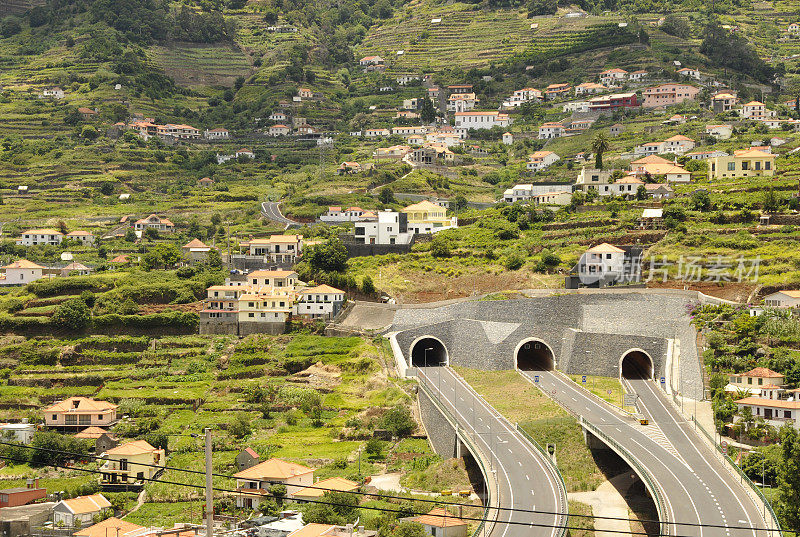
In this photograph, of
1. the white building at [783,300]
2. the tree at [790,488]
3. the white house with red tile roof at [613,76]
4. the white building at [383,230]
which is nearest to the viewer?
the tree at [790,488]

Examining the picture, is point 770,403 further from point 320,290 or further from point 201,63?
point 201,63

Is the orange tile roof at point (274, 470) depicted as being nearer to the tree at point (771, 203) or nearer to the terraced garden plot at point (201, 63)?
the tree at point (771, 203)

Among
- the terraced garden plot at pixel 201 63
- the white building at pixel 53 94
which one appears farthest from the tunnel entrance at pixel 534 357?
the terraced garden plot at pixel 201 63

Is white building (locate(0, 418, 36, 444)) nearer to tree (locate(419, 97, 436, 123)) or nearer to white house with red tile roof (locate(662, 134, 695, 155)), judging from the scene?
white house with red tile roof (locate(662, 134, 695, 155))

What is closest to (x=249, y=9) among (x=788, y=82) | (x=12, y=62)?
(x=12, y=62)

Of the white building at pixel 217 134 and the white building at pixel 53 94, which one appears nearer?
the white building at pixel 217 134

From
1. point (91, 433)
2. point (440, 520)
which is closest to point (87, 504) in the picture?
point (91, 433)

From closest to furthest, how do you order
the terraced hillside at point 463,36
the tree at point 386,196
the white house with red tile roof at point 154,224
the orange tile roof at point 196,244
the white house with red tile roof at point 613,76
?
the orange tile roof at point 196,244, the white house with red tile roof at point 154,224, the tree at point 386,196, the white house with red tile roof at point 613,76, the terraced hillside at point 463,36

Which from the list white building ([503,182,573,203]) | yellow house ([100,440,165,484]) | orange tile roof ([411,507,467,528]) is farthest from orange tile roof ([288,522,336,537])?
white building ([503,182,573,203])
